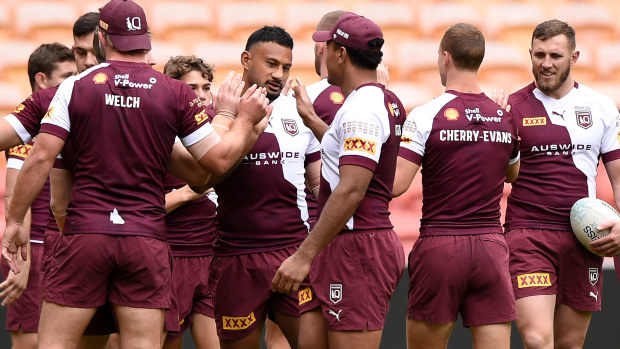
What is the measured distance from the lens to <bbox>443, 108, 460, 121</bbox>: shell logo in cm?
546

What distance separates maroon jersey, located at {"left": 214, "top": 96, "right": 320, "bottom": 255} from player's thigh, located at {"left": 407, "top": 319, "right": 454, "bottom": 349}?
91cm

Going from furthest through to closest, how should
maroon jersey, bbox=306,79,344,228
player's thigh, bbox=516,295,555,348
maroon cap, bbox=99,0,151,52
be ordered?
maroon jersey, bbox=306,79,344,228 < player's thigh, bbox=516,295,555,348 < maroon cap, bbox=99,0,151,52

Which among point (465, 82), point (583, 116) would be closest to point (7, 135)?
point (465, 82)

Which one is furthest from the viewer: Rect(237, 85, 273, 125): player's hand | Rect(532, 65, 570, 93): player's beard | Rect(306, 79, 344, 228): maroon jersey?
Rect(306, 79, 344, 228): maroon jersey

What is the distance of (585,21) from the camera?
37.1ft

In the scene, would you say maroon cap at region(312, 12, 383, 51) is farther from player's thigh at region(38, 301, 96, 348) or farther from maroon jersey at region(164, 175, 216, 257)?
maroon jersey at region(164, 175, 216, 257)

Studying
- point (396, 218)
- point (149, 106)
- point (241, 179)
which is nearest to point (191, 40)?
point (396, 218)

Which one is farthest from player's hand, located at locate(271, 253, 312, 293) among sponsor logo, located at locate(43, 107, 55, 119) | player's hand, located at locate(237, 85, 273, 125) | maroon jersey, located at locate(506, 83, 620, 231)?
maroon jersey, located at locate(506, 83, 620, 231)

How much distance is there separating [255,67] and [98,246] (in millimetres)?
1663

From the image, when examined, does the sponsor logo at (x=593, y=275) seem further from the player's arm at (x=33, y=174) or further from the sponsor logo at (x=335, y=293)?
the player's arm at (x=33, y=174)

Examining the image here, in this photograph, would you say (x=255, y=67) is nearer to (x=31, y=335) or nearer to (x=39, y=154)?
(x=39, y=154)

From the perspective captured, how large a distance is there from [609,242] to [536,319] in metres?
0.66

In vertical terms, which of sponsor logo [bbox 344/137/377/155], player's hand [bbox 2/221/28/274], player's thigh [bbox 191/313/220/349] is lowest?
player's thigh [bbox 191/313/220/349]

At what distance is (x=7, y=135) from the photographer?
17.0ft
